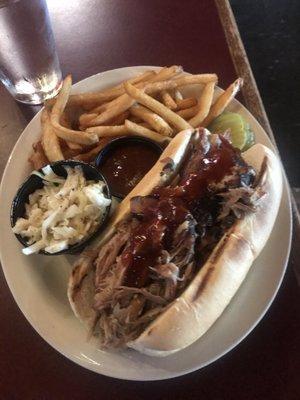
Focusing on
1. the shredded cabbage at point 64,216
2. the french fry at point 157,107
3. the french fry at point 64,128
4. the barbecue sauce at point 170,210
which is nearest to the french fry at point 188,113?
the french fry at point 157,107

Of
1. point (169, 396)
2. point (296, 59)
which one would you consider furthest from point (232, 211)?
point (296, 59)

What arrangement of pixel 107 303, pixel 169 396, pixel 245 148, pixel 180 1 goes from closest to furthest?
pixel 107 303 → pixel 169 396 → pixel 245 148 → pixel 180 1

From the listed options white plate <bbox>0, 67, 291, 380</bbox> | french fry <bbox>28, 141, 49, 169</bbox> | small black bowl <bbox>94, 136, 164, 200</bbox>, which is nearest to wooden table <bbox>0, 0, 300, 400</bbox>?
white plate <bbox>0, 67, 291, 380</bbox>

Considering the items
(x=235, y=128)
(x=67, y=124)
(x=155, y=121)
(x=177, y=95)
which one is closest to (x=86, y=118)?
(x=67, y=124)

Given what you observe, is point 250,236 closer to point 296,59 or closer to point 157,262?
point 157,262

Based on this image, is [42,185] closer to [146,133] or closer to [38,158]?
[38,158]

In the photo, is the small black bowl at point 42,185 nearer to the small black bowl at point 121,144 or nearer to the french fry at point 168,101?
the small black bowl at point 121,144
